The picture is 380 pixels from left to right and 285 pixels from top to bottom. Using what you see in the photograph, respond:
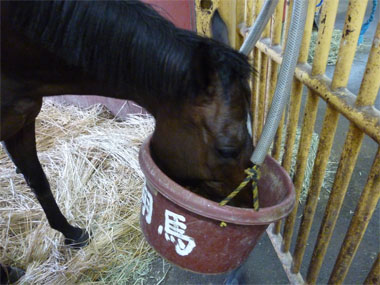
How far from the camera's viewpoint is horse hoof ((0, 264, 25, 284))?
1.34 metres

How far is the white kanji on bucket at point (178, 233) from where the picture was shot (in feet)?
3.04

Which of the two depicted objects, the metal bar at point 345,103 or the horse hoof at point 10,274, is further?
the horse hoof at point 10,274

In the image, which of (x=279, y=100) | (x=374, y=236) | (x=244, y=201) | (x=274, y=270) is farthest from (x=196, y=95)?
(x=374, y=236)

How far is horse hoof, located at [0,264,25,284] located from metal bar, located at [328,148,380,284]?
4.39 feet

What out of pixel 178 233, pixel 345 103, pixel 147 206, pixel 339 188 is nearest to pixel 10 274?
pixel 147 206

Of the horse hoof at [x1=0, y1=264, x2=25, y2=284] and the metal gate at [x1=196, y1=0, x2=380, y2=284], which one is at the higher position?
the metal gate at [x1=196, y1=0, x2=380, y2=284]

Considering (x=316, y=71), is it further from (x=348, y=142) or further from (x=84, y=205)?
(x=84, y=205)

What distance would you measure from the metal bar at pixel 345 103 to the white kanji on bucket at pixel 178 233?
0.56 metres

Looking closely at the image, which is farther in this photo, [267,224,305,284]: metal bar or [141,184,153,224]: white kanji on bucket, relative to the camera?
[267,224,305,284]: metal bar

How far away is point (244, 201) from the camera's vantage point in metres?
1.03

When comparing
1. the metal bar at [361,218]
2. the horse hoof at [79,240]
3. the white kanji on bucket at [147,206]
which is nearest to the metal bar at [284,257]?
the metal bar at [361,218]

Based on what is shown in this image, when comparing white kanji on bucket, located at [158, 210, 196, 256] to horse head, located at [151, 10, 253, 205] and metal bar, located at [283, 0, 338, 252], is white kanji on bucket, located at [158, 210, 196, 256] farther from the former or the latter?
metal bar, located at [283, 0, 338, 252]

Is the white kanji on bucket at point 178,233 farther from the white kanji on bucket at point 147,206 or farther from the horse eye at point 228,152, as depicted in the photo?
the horse eye at point 228,152

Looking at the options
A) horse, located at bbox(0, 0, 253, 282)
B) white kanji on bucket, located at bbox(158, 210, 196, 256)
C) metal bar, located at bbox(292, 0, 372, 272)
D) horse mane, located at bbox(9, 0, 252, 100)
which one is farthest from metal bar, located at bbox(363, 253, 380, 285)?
horse mane, located at bbox(9, 0, 252, 100)
